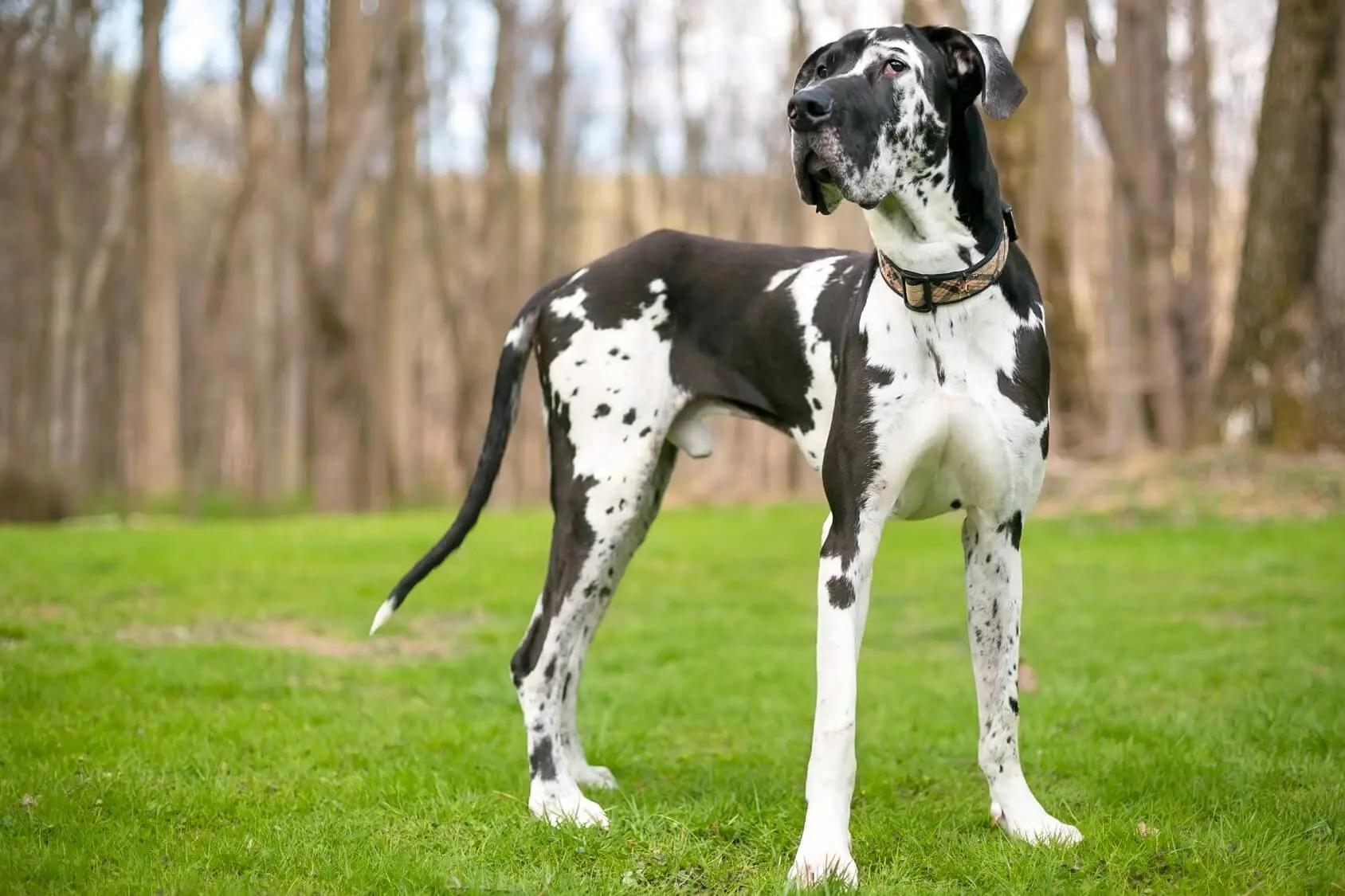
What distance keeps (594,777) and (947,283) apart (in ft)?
7.06

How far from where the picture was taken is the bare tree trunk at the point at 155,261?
18.7m

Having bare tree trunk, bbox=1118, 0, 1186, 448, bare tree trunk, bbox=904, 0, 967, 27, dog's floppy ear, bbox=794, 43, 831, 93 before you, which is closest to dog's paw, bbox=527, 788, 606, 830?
dog's floppy ear, bbox=794, 43, 831, 93

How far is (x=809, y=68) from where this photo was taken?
11.9ft

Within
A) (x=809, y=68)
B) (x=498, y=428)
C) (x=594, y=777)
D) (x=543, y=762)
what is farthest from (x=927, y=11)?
(x=543, y=762)

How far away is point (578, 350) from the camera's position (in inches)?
176

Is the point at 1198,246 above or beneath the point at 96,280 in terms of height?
above

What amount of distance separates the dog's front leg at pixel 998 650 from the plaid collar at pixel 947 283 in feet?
2.10

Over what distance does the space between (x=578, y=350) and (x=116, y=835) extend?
6.83 feet

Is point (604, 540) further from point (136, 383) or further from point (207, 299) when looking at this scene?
point (136, 383)

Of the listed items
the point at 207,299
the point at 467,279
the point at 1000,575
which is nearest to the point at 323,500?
the point at 207,299

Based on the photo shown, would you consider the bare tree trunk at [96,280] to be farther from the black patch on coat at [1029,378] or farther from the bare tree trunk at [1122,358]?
the black patch on coat at [1029,378]

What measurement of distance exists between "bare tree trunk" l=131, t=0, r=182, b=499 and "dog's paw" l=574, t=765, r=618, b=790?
16465mm

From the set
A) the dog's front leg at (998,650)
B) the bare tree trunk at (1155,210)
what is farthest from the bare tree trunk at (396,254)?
the dog's front leg at (998,650)

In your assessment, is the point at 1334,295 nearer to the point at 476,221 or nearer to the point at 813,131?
the point at 813,131
